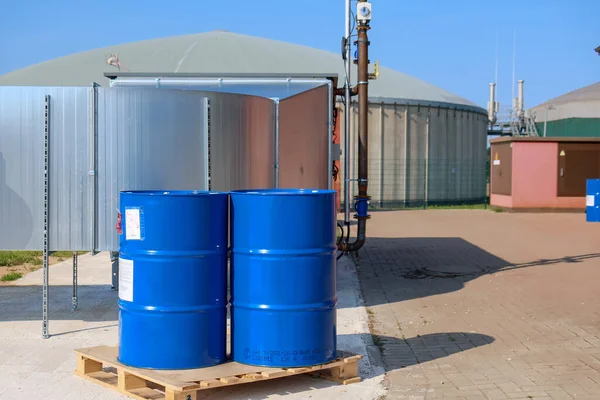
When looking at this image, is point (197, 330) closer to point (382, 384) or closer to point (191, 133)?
point (382, 384)

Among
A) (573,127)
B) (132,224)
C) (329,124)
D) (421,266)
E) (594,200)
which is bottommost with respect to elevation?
(421,266)

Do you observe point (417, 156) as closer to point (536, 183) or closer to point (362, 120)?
point (536, 183)

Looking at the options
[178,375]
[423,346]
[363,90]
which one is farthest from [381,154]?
[178,375]

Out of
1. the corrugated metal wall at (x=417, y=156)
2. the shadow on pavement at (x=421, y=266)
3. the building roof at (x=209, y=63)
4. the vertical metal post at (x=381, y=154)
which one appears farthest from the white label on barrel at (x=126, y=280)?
the vertical metal post at (x=381, y=154)

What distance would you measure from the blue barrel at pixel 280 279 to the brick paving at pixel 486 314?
0.91 metres

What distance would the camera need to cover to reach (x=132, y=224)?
6.30 metres

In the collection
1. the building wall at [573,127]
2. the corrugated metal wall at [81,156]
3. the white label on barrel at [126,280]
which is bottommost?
the white label on barrel at [126,280]

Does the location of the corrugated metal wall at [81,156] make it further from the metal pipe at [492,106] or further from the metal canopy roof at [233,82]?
the metal pipe at [492,106]

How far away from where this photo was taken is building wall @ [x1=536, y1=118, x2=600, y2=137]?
155 ft

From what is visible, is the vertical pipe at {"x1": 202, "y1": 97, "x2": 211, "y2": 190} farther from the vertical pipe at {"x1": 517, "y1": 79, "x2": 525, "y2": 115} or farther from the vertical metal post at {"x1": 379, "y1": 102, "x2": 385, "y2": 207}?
the vertical pipe at {"x1": 517, "y1": 79, "x2": 525, "y2": 115}

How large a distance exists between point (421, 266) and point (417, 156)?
2192 centimetres

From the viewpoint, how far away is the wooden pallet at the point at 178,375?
579 centimetres

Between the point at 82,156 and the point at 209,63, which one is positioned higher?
the point at 209,63

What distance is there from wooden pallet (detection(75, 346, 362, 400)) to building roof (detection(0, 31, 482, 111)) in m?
26.8
